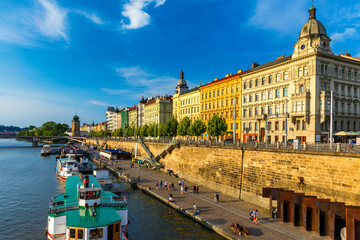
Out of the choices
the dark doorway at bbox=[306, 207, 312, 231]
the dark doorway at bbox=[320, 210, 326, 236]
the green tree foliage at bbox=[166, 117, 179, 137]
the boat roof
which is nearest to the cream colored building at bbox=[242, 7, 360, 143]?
the dark doorway at bbox=[306, 207, 312, 231]

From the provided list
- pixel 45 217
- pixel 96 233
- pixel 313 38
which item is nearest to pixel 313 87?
pixel 313 38

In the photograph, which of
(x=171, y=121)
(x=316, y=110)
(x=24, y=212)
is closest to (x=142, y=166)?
(x=171, y=121)

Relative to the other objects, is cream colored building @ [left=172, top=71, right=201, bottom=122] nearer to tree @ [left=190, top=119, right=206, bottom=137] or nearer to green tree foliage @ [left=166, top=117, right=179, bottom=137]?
green tree foliage @ [left=166, top=117, right=179, bottom=137]

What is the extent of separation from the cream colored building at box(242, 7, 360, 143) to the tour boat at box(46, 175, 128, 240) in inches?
982

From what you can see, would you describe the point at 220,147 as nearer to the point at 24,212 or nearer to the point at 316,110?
the point at 316,110

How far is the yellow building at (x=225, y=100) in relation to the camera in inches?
2391

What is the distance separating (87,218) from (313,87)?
130 ft

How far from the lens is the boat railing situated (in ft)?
64.1

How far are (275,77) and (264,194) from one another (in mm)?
30773

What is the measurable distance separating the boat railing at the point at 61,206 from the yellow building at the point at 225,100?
4483 cm

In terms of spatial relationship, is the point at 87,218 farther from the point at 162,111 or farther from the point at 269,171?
the point at 162,111

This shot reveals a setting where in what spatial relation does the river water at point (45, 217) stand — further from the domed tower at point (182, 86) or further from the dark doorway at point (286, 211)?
the domed tower at point (182, 86)

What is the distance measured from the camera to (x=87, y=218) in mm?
18188

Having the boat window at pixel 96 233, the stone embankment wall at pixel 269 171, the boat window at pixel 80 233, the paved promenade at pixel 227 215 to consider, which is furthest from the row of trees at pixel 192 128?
the boat window at pixel 80 233
